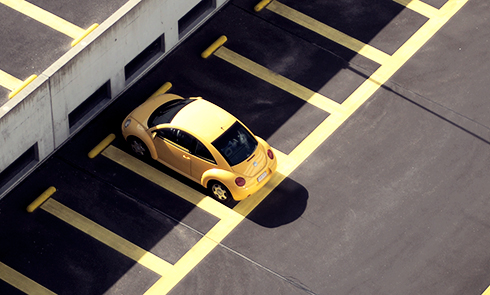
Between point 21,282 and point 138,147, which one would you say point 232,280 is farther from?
point 21,282

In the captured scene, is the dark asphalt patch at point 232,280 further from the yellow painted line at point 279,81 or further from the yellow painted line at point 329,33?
the yellow painted line at point 329,33

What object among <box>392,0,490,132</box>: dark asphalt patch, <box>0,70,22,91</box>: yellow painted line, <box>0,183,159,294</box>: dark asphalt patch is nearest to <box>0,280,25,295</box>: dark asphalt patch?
<box>0,183,159,294</box>: dark asphalt patch

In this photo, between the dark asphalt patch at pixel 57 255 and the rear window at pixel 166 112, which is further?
the rear window at pixel 166 112

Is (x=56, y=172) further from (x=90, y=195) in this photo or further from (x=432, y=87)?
(x=432, y=87)

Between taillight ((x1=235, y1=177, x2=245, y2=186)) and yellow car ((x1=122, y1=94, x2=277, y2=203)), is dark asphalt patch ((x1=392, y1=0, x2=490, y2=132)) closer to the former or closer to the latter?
yellow car ((x1=122, y1=94, x2=277, y2=203))

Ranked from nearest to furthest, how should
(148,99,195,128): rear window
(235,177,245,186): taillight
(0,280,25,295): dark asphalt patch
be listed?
(0,280,25,295): dark asphalt patch, (235,177,245,186): taillight, (148,99,195,128): rear window

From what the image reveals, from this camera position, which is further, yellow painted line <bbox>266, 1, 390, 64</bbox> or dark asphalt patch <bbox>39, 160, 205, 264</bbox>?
yellow painted line <bbox>266, 1, 390, 64</bbox>

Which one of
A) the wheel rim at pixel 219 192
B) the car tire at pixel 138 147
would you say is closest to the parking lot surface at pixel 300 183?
the car tire at pixel 138 147

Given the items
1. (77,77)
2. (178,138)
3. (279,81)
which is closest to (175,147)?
(178,138)
